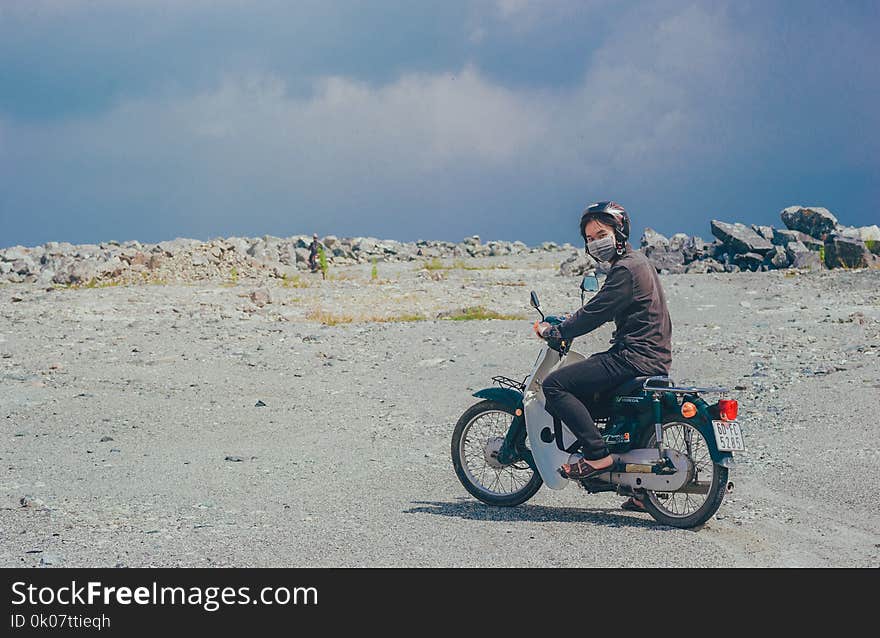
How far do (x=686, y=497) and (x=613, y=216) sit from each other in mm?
2187

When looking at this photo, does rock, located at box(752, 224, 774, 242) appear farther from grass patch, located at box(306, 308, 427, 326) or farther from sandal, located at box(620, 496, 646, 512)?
sandal, located at box(620, 496, 646, 512)

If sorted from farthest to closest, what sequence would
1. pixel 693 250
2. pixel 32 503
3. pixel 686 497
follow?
pixel 693 250 < pixel 32 503 < pixel 686 497

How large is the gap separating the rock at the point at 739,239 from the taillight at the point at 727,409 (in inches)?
1440

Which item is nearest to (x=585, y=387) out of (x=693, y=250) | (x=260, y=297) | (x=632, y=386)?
(x=632, y=386)

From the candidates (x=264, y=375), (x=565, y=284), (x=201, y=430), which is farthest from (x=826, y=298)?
(x=201, y=430)

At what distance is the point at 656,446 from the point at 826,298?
21.8 meters

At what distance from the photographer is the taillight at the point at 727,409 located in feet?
22.4

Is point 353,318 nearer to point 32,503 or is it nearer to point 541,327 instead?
point 32,503

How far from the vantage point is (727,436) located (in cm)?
683

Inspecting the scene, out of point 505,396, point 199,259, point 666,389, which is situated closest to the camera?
point 666,389

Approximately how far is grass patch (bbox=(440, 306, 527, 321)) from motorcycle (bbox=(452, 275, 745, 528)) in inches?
649

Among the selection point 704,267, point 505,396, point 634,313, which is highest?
point 704,267
